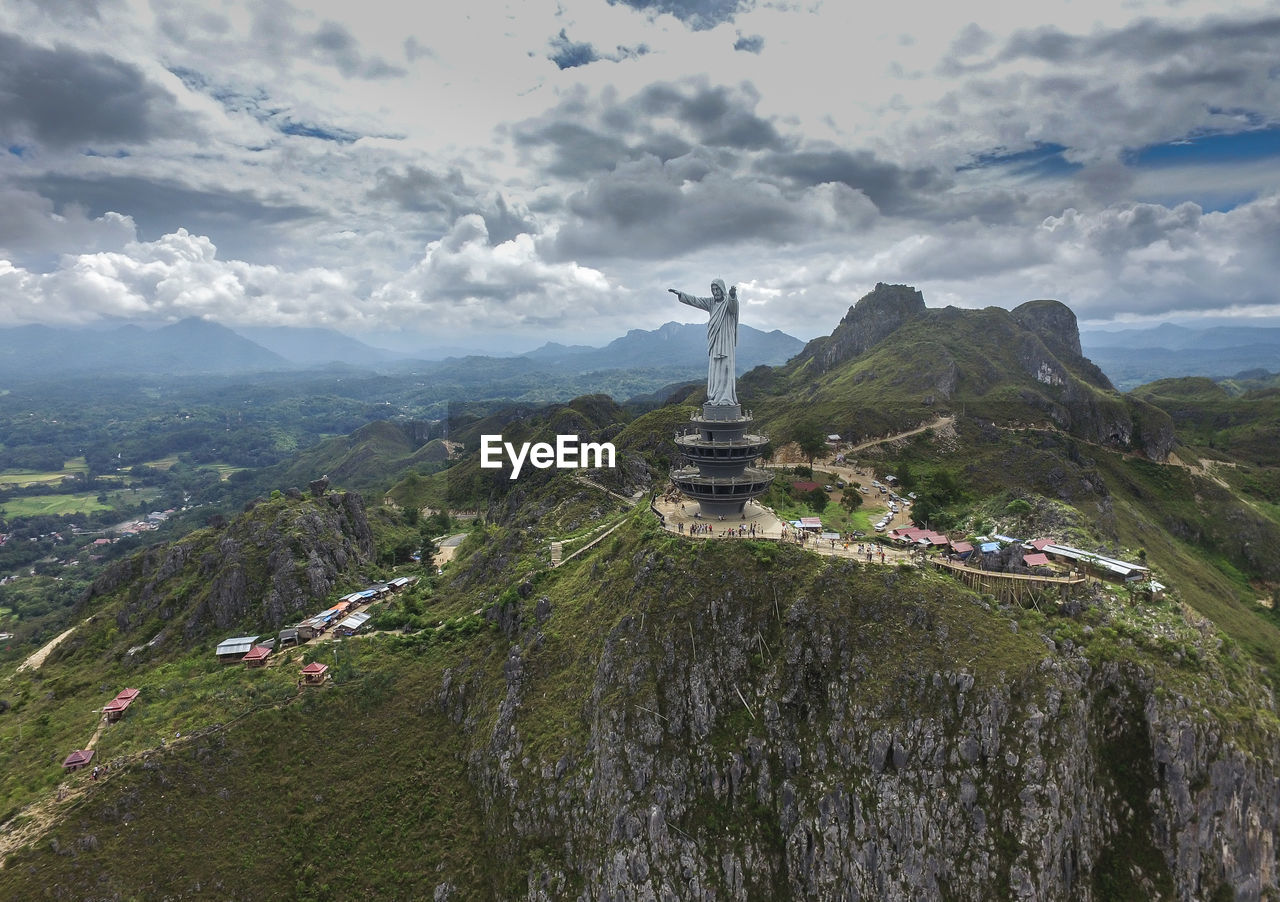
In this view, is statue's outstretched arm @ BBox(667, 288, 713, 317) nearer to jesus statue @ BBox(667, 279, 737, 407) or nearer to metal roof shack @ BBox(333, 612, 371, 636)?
jesus statue @ BBox(667, 279, 737, 407)

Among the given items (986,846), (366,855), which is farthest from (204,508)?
(986,846)

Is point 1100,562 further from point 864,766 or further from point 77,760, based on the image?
point 77,760

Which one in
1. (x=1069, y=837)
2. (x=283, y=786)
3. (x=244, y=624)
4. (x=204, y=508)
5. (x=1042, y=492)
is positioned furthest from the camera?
(x=204, y=508)

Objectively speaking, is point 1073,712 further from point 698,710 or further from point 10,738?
point 10,738

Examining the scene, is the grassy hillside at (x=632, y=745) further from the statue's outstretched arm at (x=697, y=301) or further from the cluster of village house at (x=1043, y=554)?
the statue's outstretched arm at (x=697, y=301)

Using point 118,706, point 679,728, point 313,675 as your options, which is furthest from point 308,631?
point 679,728

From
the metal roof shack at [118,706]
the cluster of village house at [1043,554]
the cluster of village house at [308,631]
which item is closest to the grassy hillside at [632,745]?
the metal roof shack at [118,706]
